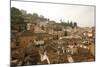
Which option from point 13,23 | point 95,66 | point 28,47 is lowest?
point 95,66

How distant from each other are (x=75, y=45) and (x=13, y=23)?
0.84m

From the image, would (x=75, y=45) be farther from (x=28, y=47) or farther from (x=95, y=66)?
(x=28, y=47)

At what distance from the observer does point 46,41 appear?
2.36 metres

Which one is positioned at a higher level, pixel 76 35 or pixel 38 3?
pixel 38 3

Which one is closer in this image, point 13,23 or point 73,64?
point 13,23

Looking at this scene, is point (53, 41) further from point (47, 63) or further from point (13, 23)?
point (13, 23)

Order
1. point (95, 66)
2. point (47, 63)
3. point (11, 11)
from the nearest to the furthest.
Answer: point (11, 11) → point (47, 63) → point (95, 66)

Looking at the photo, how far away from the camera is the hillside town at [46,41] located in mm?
2240

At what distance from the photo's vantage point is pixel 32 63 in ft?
7.54

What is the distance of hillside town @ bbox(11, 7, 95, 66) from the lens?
224 cm

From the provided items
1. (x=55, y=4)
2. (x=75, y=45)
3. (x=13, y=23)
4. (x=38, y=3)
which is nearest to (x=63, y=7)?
(x=55, y=4)

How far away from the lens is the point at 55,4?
2395 millimetres

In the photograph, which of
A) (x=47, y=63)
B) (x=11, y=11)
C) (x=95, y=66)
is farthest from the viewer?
(x=95, y=66)

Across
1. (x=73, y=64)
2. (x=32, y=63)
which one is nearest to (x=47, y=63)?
(x=32, y=63)
